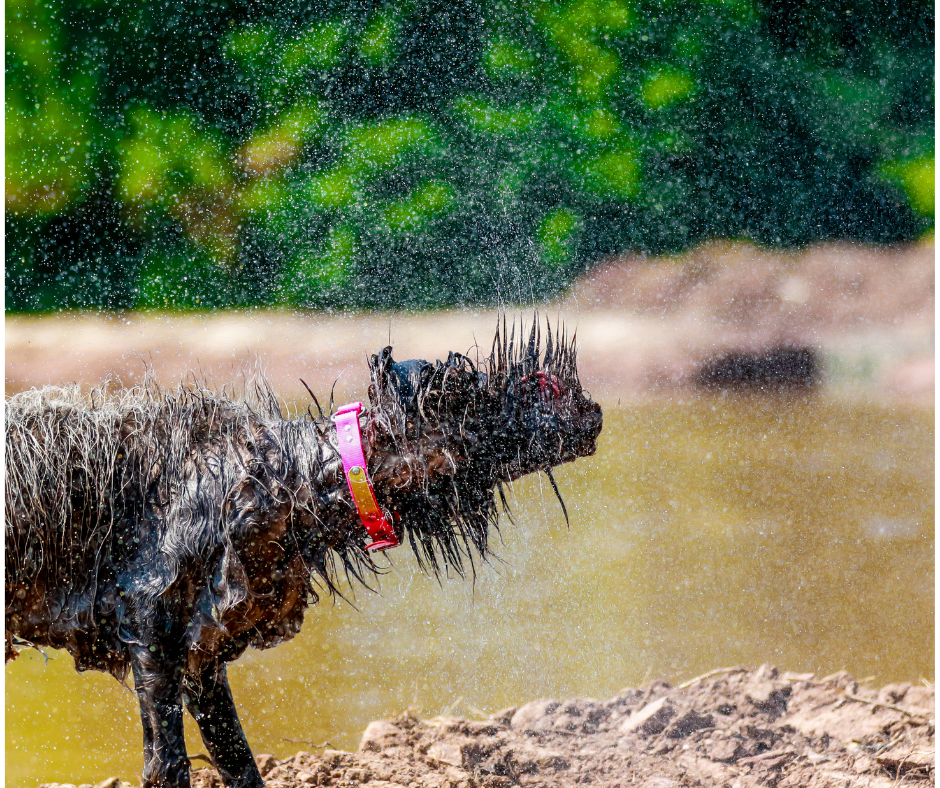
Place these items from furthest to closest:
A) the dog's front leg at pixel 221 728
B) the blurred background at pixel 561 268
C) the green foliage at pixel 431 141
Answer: the green foliage at pixel 431 141 < the blurred background at pixel 561 268 < the dog's front leg at pixel 221 728

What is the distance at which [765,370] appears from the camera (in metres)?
5.14

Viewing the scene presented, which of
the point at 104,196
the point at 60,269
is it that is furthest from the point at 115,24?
the point at 60,269

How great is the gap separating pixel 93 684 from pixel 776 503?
3433 millimetres

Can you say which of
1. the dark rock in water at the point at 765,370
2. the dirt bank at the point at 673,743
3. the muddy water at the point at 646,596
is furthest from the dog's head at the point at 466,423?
the dark rock in water at the point at 765,370

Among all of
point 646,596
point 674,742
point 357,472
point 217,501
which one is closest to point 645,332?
point 646,596

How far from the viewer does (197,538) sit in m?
2.72

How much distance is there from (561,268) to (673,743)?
8.81ft

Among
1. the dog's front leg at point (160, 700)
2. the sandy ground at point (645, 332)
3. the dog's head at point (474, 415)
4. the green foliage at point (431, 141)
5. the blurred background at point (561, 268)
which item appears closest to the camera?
the dog's front leg at point (160, 700)

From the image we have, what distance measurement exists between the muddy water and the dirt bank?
419mm

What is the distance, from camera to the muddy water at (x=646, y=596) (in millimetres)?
4414

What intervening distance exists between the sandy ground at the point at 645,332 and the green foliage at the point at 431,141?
6.6 inches

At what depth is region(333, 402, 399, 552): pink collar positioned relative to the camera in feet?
8.97

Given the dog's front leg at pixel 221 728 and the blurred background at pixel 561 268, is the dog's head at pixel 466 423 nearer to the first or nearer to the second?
the dog's front leg at pixel 221 728

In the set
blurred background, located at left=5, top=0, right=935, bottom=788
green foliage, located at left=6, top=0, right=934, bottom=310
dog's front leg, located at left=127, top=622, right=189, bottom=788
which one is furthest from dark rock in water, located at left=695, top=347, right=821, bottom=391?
dog's front leg, located at left=127, top=622, right=189, bottom=788
